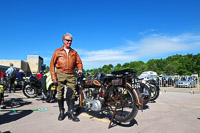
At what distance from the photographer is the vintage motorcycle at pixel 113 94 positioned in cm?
334

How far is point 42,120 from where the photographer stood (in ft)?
12.7

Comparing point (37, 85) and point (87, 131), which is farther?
point (37, 85)

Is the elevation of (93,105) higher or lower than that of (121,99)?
lower

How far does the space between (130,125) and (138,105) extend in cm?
60

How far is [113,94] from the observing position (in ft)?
12.6

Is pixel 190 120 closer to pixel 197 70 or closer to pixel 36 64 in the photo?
pixel 36 64

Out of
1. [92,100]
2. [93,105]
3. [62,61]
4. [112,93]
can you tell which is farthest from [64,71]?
[112,93]

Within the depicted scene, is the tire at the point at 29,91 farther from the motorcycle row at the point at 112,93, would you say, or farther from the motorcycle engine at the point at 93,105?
the motorcycle engine at the point at 93,105

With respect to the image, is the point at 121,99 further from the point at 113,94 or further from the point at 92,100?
the point at 92,100

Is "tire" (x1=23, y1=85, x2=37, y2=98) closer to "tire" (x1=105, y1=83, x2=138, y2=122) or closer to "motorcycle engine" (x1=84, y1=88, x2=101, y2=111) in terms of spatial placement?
"motorcycle engine" (x1=84, y1=88, x2=101, y2=111)

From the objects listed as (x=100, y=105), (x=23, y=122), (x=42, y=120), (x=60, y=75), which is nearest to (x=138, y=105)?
(x=100, y=105)

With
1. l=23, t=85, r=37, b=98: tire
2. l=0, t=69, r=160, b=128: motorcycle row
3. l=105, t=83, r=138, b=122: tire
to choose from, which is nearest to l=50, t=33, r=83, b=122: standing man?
l=0, t=69, r=160, b=128: motorcycle row

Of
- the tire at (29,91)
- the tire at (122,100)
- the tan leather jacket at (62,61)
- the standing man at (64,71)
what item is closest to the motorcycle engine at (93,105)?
the tire at (122,100)

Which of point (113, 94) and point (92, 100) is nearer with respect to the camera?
point (113, 94)
